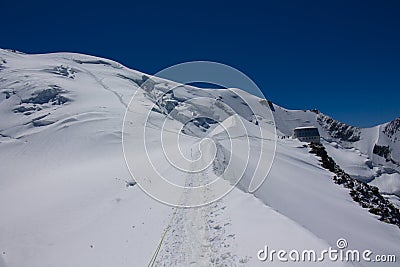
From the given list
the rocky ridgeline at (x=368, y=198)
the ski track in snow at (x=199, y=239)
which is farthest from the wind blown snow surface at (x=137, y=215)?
the rocky ridgeline at (x=368, y=198)

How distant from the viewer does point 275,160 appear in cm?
3092

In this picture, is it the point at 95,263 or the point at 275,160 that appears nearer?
the point at 95,263

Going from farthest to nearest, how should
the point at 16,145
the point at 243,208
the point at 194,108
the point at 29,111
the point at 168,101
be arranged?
1. the point at 194,108
2. the point at 168,101
3. the point at 29,111
4. the point at 16,145
5. the point at 243,208

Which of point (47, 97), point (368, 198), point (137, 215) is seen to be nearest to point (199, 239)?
point (137, 215)

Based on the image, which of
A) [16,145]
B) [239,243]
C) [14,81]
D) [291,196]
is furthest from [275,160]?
[14,81]

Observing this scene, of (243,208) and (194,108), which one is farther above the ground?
(194,108)

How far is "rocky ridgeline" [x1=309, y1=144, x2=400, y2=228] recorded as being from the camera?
20778 mm

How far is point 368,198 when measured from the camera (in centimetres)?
2661

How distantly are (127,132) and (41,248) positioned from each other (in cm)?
2796

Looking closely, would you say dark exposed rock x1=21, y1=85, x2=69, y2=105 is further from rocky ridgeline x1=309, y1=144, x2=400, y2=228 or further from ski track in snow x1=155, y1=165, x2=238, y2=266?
ski track in snow x1=155, y1=165, x2=238, y2=266

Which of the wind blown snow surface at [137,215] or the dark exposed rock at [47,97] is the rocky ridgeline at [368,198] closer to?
the wind blown snow surface at [137,215]

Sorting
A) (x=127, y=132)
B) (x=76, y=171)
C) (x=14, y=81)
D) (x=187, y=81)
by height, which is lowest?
(x=76, y=171)

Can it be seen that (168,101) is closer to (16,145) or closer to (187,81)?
(16,145)

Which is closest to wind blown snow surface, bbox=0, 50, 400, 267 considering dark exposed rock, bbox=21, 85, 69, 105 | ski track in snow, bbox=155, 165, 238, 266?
ski track in snow, bbox=155, 165, 238, 266
